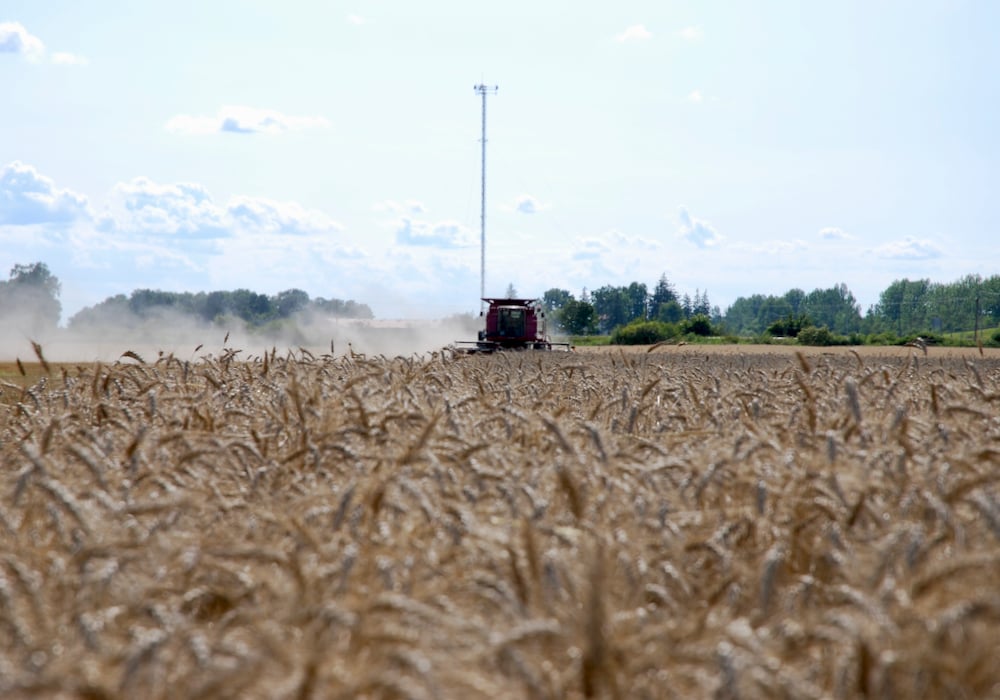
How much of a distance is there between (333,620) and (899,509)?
2610mm

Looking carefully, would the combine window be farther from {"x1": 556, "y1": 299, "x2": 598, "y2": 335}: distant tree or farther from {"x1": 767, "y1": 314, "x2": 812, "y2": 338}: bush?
{"x1": 556, "y1": 299, "x2": 598, "y2": 335}: distant tree

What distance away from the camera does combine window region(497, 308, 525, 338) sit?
49.4m

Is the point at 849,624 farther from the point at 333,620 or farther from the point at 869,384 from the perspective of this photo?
the point at 869,384

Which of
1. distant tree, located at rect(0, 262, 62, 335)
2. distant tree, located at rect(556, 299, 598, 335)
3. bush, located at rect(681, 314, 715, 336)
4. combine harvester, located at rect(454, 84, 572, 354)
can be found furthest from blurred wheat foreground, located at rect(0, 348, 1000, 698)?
distant tree, located at rect(556, 299, 598, 335)

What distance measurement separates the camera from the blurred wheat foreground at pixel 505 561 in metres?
3.04

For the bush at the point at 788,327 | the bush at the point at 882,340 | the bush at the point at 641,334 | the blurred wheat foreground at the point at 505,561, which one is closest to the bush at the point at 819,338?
the bush at the point at 882,340

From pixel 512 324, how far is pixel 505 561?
45.7 m

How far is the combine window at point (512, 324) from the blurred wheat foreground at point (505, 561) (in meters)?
42.5

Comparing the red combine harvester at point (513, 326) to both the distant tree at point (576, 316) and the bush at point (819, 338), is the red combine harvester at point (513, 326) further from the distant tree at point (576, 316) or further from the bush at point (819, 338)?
the distant tree at point (576, 316)

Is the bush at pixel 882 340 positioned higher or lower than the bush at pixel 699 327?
lower

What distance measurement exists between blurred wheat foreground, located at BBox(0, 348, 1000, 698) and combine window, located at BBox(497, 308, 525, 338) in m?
42.5

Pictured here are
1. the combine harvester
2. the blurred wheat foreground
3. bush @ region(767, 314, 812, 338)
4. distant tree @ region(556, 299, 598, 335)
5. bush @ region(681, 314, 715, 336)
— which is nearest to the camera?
the blurred wheat foreground

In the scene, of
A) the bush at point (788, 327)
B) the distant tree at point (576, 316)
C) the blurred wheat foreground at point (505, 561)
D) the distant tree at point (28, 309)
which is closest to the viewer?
the blurred wheat foreground at point (505, 561)

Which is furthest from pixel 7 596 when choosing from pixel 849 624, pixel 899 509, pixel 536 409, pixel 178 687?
pixel 536 409
